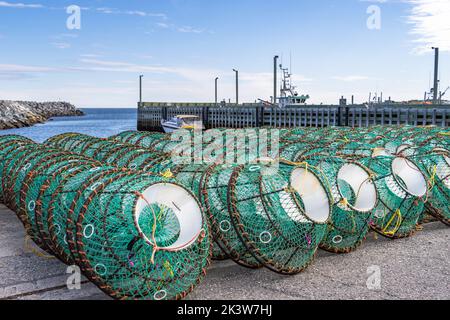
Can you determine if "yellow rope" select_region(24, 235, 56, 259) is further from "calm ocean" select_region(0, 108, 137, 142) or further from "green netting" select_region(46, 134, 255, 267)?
"calm ocean" select_region(0, 108, 137, 142)

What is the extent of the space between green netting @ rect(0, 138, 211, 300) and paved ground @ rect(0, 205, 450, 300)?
1.59 ft

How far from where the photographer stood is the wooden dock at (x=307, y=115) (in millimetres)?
28891

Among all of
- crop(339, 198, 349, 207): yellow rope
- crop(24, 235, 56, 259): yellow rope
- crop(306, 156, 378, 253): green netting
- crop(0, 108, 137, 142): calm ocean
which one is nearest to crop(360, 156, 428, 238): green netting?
crop(306, 156, 378, 253): green netting

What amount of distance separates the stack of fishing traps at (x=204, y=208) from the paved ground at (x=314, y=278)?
0.19m

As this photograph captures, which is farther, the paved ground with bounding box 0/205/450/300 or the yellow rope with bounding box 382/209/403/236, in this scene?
the yellow rope with bounding box 382/209/403/236

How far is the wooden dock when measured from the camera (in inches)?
1137

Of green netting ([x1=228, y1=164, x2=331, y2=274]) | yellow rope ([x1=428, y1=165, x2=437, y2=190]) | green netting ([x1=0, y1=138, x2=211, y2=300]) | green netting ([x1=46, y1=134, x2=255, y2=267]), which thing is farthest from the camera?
yellow rope ([x1=428, y1=165, x2=437, y2=190])

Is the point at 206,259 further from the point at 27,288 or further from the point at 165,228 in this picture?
the point at 27,288

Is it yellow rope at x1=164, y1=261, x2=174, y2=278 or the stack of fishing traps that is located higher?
the stack of fishing traps

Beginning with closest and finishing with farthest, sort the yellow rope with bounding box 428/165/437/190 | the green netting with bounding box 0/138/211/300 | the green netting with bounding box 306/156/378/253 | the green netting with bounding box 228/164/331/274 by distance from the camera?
the green netting with bounding box 0/138/211/300, the green netting with bounding box 228/164/331/274, the green netting with bounding box 306/156/378/253, the yellow rope with bounding box 428/165/437/190

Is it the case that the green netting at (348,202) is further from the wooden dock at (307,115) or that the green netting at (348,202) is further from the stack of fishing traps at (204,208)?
the wooden dock at (307,115)

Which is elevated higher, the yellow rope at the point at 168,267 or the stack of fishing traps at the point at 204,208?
the stack of fishing traps at the point at 204,208

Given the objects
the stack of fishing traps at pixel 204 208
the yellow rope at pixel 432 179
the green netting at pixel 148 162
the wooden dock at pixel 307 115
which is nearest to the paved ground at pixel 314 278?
the stack of fishing traps at pixel 204 208
